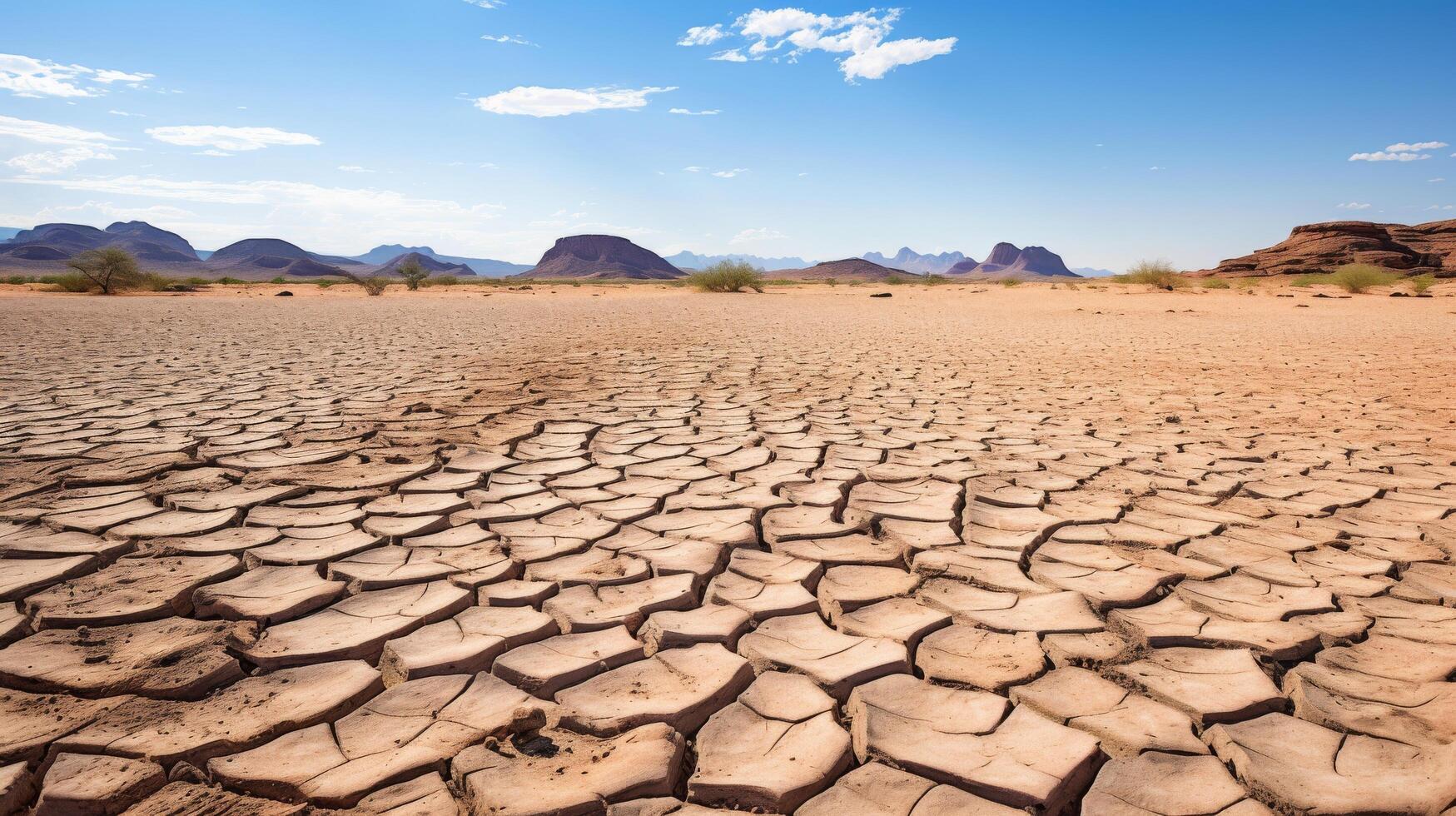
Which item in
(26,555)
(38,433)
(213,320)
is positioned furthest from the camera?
(213,320)

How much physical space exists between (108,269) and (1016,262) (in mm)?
159529

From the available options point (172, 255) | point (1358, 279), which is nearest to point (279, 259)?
point (172, 255)

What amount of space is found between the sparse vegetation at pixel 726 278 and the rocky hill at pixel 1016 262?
137 m

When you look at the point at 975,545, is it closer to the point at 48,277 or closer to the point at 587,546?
the point at 587,546

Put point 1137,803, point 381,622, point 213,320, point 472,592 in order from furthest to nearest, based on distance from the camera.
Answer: point 213,320, point 472,592, point 381,622, point 1137,803

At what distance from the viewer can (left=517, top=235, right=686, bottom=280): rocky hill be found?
94.2 meters

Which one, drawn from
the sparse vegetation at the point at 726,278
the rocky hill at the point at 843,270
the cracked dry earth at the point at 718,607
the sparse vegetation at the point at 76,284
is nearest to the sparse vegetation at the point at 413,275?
the sparse vegetation at the point at 76,284

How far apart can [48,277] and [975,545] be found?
30441 millimetres

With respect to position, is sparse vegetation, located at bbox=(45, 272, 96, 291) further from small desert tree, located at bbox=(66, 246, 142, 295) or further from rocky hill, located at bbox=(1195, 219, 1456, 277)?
rocky hill, located at bbox=(1195, 219, 1456, 277)

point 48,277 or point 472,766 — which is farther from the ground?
point 48,277

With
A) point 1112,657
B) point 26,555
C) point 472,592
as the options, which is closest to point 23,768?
point 472,592

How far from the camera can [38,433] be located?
3398 mm

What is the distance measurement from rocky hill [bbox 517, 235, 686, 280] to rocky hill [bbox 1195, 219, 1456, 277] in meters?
65.4

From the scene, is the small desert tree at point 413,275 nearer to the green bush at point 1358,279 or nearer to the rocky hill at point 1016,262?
the green bush at point 1358,279
